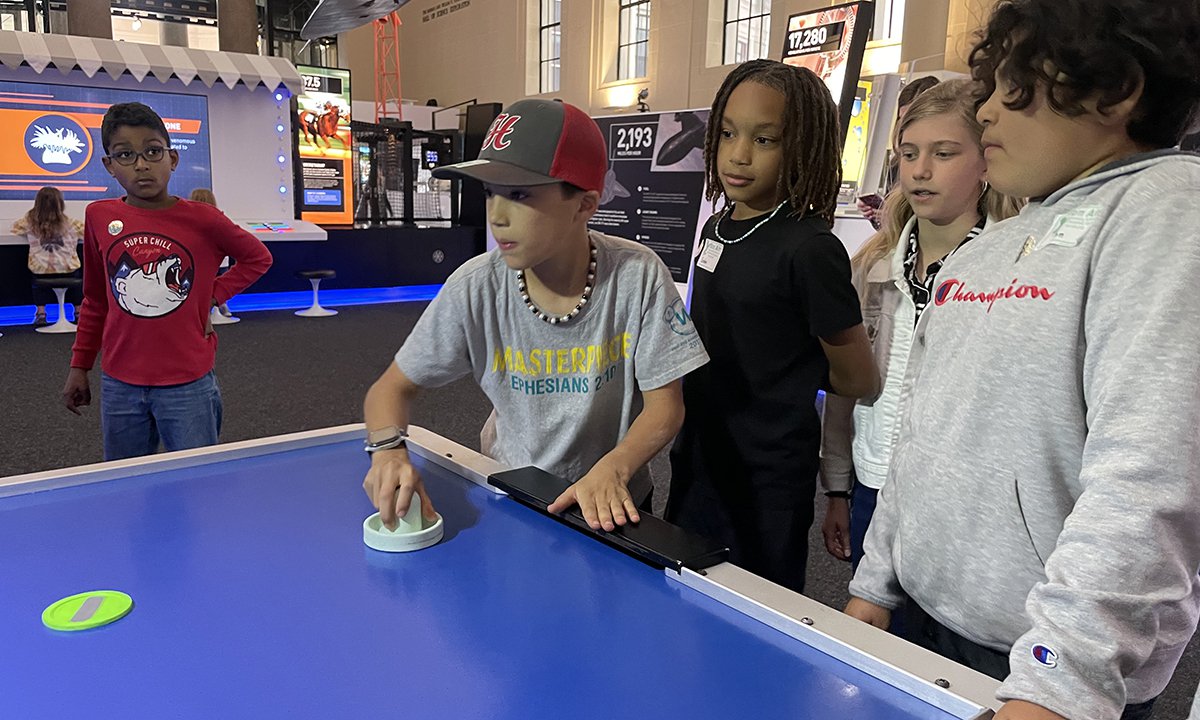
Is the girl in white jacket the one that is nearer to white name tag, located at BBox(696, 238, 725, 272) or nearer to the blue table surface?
white name tag, located at BBox(696, 238, 725, 272)

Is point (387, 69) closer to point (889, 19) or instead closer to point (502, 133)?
point (889, 19)

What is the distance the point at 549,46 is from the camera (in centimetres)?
1316

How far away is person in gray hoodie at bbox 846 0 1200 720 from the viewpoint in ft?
2.02

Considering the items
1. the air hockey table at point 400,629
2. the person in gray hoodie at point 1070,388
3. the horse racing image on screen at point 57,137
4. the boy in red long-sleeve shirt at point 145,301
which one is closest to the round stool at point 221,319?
the horse racing image on screen at point 57,137

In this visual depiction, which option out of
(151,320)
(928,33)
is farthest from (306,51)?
(151,320)

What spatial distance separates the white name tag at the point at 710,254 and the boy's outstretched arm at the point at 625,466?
27cm

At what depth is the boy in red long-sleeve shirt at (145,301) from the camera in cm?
212

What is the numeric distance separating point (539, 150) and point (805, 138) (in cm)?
47

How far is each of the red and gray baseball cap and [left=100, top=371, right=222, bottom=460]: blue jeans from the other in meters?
1.30

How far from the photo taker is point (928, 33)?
8.06 metres

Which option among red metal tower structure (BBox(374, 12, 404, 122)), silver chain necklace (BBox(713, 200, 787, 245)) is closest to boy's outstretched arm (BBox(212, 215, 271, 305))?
silver chain necklace (BBox(713, 200, 787, 245))

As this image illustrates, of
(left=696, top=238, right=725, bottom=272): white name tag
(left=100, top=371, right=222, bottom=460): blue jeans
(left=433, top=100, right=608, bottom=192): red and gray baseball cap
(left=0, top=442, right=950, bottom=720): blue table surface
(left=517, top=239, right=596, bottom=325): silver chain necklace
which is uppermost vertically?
(left=433, top=100, right=608, bottom=192): red and gray baseball cap

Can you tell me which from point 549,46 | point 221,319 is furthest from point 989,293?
point 549,46

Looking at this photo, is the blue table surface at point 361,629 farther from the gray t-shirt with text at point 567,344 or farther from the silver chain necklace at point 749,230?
the silver chain necklace at point 749,230
